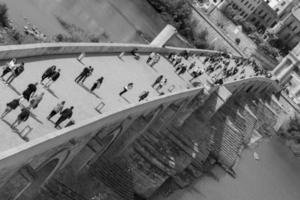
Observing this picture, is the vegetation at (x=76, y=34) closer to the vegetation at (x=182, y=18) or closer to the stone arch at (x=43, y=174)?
the stone arch at (x=43, y=174)

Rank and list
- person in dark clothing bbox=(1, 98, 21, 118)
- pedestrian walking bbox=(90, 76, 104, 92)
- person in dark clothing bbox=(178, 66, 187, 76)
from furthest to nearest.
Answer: person in dark clothing bbox=(178, 66, 187, 76), pedestrian walking bbox=(90, 76, 104, 92), person in dark clothing bbox=(1, 98, 21, 118)

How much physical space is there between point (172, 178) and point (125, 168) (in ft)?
25.9

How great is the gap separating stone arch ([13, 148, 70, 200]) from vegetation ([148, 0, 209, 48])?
176ft

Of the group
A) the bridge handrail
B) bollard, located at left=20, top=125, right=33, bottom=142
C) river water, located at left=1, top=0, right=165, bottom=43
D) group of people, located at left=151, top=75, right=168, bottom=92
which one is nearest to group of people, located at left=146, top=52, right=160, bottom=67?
the bridge handrail

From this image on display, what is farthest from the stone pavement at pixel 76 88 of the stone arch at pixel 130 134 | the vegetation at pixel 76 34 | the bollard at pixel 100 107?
the vegetation at pixel 76 34

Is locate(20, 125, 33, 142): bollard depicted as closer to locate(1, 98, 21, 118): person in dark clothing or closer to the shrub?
locate(1, 98, 21, 118): person in dark clothing

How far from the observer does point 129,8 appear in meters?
67.2

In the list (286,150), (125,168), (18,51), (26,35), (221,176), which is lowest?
(286,150)

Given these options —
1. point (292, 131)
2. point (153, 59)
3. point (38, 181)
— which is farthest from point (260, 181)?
point (38, 181)

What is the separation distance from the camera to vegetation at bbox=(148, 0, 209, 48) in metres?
76.7

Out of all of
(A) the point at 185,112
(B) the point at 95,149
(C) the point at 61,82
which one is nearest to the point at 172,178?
(A) the point at 185,112

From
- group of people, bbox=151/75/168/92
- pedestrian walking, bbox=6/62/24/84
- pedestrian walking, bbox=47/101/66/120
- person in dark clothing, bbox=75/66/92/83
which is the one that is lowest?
group of people, bbox=151/75/168/92

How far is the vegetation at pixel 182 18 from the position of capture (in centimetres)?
7669

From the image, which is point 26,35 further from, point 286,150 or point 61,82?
point 286,150
